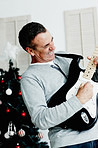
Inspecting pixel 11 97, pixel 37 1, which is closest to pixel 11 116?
pixel 11 97

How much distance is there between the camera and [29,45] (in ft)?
3.99

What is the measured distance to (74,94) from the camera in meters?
1.10

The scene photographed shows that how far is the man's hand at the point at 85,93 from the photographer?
101cm

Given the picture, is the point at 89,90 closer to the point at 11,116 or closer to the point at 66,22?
the point at 11,116

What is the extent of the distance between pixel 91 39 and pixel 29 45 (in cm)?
235

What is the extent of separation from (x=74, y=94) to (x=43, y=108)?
0.57ft

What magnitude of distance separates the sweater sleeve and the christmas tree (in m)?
1.62

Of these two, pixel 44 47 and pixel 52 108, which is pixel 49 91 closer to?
pixel 52 108

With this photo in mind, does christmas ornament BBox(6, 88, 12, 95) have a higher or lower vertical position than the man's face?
lower

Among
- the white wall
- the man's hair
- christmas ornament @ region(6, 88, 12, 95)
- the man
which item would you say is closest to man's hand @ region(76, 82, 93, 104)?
the man

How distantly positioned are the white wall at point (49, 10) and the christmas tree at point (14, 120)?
1125 millimetres

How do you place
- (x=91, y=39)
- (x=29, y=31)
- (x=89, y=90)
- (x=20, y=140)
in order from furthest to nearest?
(x=91, y=39)
(x=20, y=140)
(x=29, y=31)
(x=89, y=90)

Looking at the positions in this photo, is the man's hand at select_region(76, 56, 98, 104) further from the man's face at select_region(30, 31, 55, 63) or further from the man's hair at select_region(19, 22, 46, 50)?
the man's hair at select_region(19, 22, 46, 50)

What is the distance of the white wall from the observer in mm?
3490
